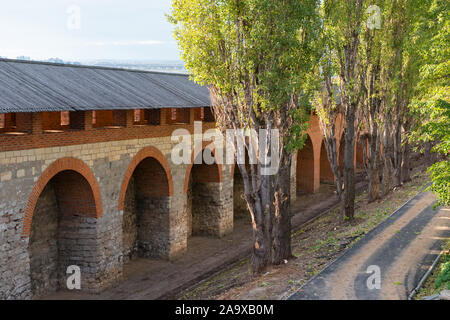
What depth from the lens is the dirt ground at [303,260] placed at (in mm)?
11938

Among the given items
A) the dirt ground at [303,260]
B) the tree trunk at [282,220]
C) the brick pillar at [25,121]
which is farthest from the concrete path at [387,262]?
the brick pillar at [25,121]

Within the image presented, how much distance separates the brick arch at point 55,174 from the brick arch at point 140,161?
1.13 meters

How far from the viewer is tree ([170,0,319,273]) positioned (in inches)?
482

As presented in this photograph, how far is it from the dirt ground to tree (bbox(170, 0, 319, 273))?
3.10ft

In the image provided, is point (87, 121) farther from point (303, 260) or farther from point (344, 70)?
point (344, 70)

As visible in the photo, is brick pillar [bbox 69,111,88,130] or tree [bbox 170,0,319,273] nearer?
tree [bbox 170,0,319,273]

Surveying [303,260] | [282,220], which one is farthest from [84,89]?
[303,260]

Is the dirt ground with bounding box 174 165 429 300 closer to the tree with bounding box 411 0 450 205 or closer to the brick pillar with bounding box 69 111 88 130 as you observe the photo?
the tree with bounding box 411 0 450 205

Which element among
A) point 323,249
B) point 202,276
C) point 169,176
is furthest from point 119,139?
point 323,249
